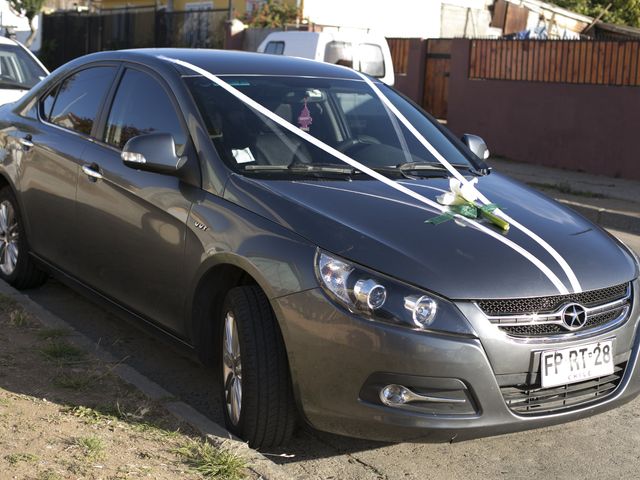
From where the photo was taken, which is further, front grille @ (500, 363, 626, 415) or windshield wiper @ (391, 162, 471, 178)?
windshield wiper @ (391, 162, 471, 178)

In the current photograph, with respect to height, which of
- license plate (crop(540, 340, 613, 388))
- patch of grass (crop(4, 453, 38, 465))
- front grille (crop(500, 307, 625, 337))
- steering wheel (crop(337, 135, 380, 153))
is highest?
steering wheel (crop(337, 135, 380, 153))

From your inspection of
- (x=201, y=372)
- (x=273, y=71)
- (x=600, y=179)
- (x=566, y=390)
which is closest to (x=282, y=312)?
(x=566, y=390)

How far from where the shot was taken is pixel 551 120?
15836mm

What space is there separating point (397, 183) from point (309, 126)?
668mm

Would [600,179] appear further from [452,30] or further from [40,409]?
[452,30]

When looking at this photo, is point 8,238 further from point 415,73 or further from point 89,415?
point 415,73

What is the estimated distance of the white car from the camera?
36.6 ft

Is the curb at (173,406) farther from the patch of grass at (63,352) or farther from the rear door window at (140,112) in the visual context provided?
the rear door window at (140,112)

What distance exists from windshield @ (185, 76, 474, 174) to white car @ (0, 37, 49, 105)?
6.54 metres

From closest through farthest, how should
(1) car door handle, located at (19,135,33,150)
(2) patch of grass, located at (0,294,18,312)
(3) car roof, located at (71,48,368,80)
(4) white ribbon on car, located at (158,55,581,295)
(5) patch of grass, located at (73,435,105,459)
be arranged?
(5) patch of grass, located at (73,435,105,459)
(4) white ribbon on car, located at (158,55,581,295)
(3) car roof, located at (71,48,368,80)
(2) patch of grass, located at (0,294,18,312)
(1) car door handle, located at (19,135,33,150)

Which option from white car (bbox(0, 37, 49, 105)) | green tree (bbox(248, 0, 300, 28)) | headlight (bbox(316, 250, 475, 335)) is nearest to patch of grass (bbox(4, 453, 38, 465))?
headlight (bbox(316, 250, 475, 335))

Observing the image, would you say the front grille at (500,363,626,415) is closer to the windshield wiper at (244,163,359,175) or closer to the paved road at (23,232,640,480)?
the paved road at (23,232,640,480)

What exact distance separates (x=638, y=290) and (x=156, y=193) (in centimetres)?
223

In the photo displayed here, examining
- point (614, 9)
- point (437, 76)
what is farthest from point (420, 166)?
point (614, 9)
